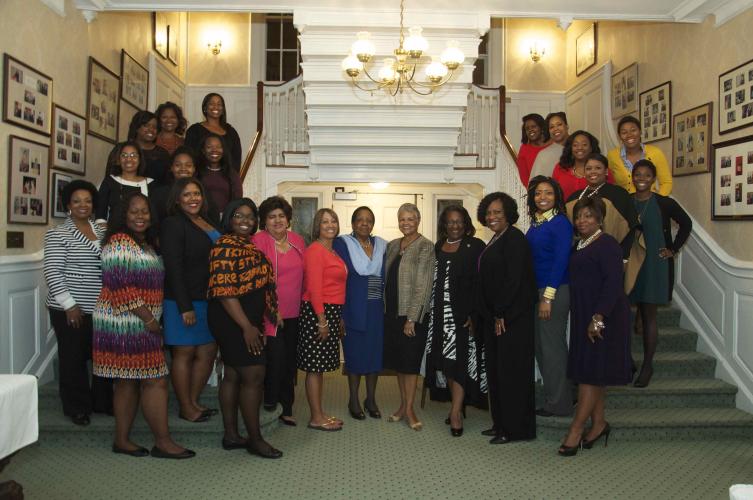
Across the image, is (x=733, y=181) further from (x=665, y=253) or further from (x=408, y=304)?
(x=408, y=304)

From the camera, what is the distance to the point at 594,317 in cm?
358

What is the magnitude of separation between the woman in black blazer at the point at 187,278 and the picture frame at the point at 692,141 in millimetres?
3945

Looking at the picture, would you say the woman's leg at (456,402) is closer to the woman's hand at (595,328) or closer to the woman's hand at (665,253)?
the woman's hand at (595,328)

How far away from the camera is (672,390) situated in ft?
14.6

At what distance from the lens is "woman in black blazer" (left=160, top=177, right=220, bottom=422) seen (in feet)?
11.2

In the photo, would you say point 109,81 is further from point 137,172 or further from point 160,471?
point 160,471

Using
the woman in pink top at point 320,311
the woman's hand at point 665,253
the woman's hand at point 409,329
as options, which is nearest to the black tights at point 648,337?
the woman's hand at point 665,253

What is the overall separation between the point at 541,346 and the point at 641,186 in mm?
1446

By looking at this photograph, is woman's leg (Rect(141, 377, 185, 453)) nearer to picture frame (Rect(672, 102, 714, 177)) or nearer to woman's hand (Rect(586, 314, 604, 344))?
woman's hand (Rect(586, 314, 604, 344))

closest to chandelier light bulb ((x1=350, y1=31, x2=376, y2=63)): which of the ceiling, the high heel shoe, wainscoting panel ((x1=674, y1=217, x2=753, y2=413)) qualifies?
the ceiling

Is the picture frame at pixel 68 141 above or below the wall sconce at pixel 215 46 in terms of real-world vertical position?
below

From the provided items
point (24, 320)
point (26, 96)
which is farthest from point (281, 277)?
point (26, 96)

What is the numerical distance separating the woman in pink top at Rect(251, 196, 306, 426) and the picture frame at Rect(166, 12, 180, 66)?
4.24m

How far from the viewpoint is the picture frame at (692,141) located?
16.6ft
